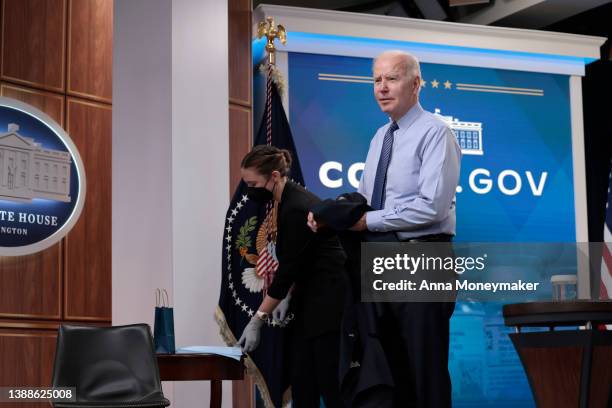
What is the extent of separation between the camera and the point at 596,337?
2924 mm

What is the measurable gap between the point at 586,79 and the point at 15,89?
4.81 meters

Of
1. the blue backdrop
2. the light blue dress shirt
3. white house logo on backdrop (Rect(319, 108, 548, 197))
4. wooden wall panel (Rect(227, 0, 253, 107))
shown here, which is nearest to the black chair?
the light blue dress shirt

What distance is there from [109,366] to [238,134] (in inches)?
90.6

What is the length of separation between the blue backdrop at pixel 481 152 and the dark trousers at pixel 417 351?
348cm

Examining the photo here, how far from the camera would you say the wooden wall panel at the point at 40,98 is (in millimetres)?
5188

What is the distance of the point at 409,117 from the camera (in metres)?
2.94

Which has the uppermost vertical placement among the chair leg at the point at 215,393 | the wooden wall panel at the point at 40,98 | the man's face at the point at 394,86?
the wooden wall panel at the point at 40,98

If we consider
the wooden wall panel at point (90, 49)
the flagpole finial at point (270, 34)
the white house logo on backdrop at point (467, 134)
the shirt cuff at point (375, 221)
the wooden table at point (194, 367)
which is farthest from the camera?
the white house logo on backdrop at point (467, 134)

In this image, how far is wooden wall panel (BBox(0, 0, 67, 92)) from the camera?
5.21 meters

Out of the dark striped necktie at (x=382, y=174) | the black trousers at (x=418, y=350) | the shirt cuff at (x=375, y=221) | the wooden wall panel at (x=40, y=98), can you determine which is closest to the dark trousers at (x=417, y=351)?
the black trousers at (x=418, y=350)

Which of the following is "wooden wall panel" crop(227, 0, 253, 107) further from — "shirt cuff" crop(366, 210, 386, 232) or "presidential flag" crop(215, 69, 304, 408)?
"shirt cuff" crop(366, 210, 386, 232)

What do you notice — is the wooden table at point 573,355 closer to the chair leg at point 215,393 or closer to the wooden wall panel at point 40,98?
the chair leg at point 215,393

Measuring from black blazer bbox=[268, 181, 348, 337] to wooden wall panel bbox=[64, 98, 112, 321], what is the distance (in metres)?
2.06

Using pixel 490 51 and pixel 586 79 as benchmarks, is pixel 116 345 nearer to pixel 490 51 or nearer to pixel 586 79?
pixel 490 51
